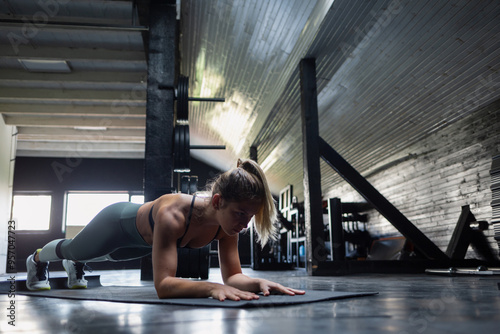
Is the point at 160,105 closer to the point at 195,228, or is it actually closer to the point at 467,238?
the point at 195,228

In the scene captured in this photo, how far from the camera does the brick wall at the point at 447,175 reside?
17.0 ft

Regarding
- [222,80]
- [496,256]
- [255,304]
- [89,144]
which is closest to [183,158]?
[255,304]

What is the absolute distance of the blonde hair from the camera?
1.70 meters

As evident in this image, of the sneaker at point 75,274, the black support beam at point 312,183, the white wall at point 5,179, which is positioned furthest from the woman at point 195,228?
the white wall at point 5,179

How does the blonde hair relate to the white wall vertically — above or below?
below

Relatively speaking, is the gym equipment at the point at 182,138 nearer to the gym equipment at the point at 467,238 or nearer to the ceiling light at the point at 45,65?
the gym equipment at the point at 467,238

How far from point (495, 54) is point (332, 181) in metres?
5.52

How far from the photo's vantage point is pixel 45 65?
6.99m

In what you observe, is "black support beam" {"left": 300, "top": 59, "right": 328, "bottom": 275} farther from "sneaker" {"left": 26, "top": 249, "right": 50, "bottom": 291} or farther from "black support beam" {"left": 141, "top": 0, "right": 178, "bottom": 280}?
"sneaker" {"left": 26, "top": 249, "right": 50, "bottom": 291}

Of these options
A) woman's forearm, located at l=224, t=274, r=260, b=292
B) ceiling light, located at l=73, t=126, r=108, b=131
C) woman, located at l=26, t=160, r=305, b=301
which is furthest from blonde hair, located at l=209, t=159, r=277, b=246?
ceiling light, located at l=73, t=126, r=108, b=131

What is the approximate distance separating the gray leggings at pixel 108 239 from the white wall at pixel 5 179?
7441 mm

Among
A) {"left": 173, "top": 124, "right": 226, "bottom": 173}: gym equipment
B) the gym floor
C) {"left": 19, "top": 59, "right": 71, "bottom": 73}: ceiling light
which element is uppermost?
{"left": 19, "top": 59, "right": 71, "bottom": 73}: ceiling light

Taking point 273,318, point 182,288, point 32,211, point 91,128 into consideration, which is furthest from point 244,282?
point 32,211

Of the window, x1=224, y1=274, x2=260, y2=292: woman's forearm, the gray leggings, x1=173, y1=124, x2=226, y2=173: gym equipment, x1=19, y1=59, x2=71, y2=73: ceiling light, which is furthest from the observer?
the window
